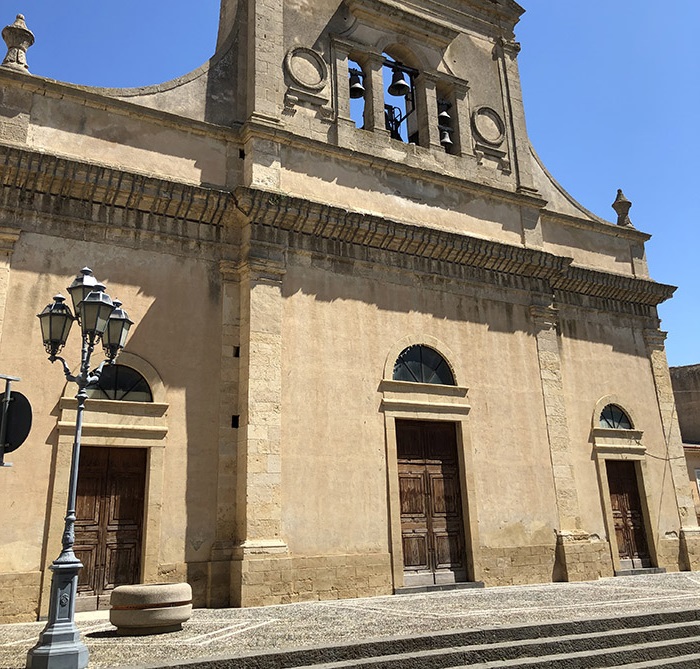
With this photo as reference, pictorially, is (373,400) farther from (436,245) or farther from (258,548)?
(436,245)

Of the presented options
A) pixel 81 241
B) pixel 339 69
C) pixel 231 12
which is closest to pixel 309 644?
pixel 81 241

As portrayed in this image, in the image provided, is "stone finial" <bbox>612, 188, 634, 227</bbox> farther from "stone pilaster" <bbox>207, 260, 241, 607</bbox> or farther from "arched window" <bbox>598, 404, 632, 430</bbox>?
"stone pilaster" <bbox>207, 260, 241, 607</bbox>

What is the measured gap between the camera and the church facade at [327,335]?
420 inches

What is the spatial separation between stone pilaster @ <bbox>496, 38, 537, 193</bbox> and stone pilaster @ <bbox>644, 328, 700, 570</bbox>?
511cm

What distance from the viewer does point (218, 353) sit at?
11.9m

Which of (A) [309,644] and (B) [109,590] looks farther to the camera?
(B) [109,590]

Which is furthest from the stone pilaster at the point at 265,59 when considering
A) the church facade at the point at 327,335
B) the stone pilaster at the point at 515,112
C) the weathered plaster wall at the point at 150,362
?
the stone pilaster at the point at 515,112

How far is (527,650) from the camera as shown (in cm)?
705

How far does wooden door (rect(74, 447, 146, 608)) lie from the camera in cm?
1011

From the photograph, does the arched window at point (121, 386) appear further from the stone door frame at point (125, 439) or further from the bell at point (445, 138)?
the bell at point (445, 138)

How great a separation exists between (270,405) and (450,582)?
4710 millimetres

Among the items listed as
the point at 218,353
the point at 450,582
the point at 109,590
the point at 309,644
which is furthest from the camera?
the point at 450,582

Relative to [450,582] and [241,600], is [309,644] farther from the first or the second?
[450,582]

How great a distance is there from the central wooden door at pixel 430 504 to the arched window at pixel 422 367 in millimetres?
862
